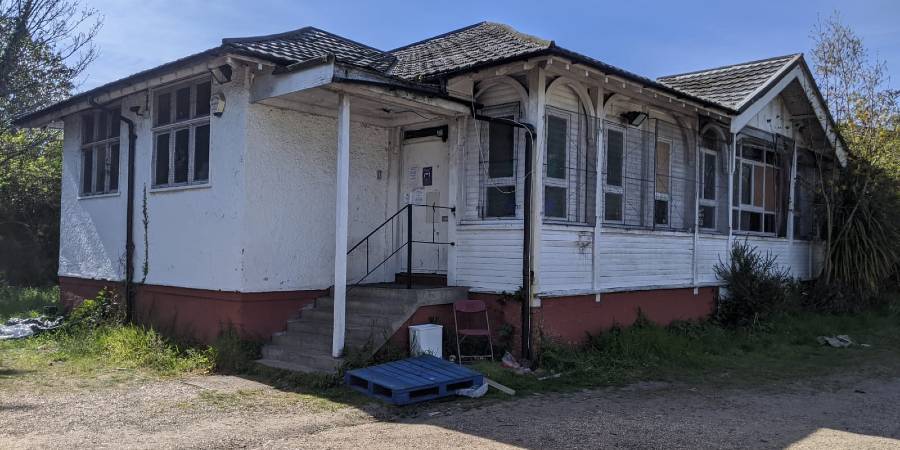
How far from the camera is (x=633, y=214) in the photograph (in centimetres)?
1136

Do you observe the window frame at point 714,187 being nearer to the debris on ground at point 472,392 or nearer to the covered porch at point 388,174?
the covered porch at point 388,174

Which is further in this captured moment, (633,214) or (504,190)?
(633,214)

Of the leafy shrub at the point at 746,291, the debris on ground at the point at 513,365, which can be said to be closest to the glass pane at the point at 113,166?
the debris on ground at the point at 513,365

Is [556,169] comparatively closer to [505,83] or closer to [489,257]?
[505,83]

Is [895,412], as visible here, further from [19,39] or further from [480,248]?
[19,39]

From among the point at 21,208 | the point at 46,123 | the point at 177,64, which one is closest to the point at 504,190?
the point at 177,64

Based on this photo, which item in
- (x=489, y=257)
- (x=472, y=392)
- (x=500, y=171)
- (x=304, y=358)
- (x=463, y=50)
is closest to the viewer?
(x=472, y=392)

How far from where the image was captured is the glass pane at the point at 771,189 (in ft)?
47.7

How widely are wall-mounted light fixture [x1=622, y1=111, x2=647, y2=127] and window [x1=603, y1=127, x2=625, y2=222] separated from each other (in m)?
0.22

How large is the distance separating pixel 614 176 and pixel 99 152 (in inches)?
355

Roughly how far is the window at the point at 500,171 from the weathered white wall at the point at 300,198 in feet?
6.51

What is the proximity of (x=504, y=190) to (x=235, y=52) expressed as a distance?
12.8 feet

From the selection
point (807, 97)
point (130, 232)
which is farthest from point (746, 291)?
point (130, 232)

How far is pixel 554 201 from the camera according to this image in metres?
9.85
